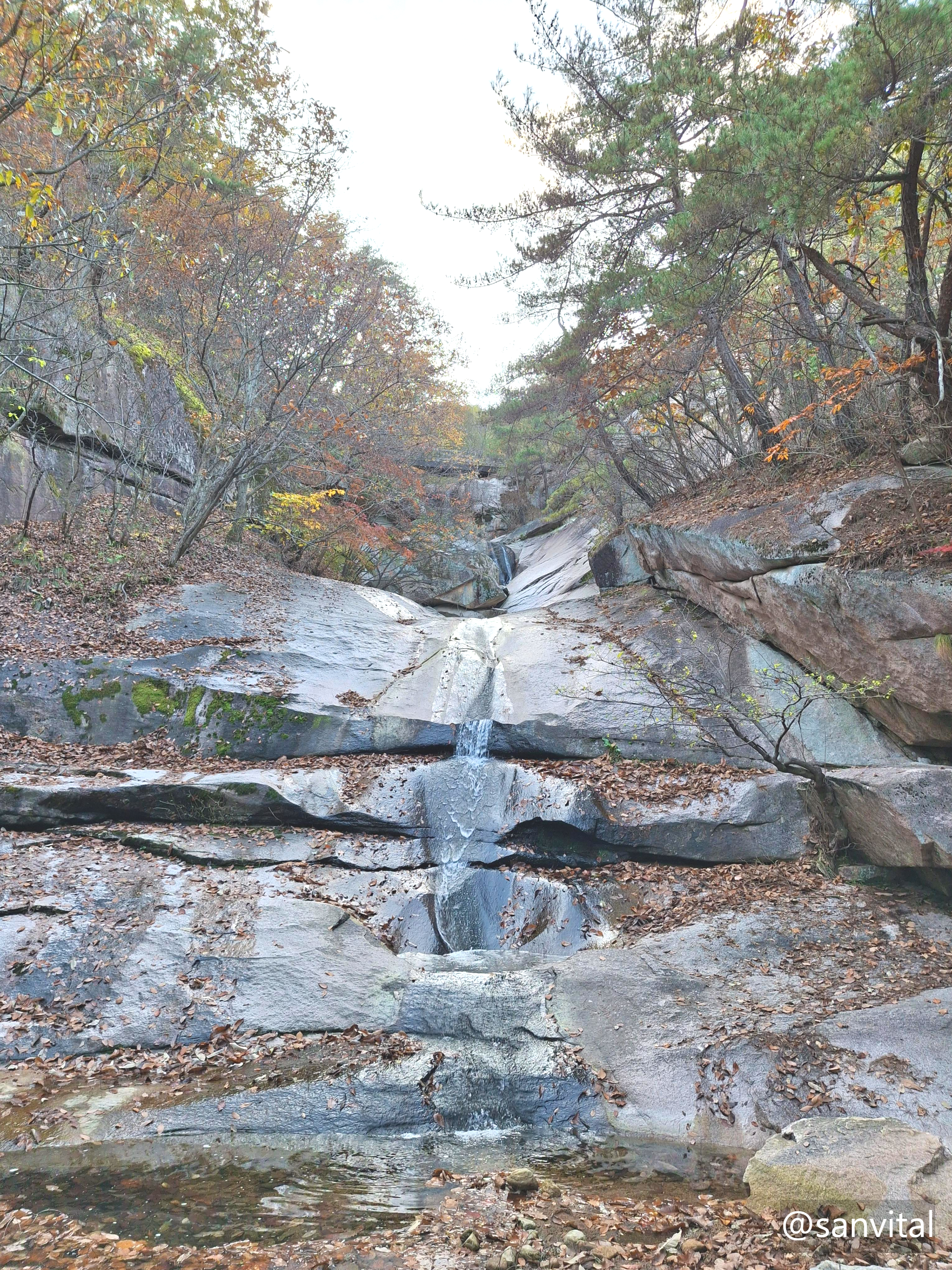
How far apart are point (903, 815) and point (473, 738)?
6234 mm

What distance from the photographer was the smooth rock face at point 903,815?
7.48m

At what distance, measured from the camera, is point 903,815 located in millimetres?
7707

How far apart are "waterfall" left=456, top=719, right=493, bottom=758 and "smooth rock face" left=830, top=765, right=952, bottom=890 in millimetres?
5315

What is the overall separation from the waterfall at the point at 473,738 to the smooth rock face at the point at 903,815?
5.31 m

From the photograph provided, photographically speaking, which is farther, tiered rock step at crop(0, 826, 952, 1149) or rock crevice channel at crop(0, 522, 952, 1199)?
rock crevice channel at crop(0, 522, 952, 1199)

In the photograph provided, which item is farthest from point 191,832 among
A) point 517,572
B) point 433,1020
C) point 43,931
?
point 517,572

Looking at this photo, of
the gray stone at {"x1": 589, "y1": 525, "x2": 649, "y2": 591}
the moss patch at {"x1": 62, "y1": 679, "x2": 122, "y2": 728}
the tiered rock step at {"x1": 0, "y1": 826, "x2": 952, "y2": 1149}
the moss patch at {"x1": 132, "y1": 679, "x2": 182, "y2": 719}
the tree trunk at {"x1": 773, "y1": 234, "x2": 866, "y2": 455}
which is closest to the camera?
the tiered rock step at {"x1": 0, "y1": 826, "x2": 952, "y2": 1149}

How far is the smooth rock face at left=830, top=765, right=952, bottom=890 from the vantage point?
24.6 ft

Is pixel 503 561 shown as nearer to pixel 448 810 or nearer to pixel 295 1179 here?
pixel 448 810

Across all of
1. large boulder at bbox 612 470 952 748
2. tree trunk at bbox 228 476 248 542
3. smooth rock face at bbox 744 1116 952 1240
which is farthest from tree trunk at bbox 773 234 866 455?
tree trunk at bbox 228 476 248 542

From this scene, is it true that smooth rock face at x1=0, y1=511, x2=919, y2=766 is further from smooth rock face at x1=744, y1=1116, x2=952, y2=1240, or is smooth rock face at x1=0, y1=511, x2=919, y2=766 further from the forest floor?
smooth rock face at x1=744, y1=1116, x2=952, y2=1240

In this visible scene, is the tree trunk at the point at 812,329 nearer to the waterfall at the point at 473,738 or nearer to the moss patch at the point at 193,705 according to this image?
the waterfall at the point at 473,738

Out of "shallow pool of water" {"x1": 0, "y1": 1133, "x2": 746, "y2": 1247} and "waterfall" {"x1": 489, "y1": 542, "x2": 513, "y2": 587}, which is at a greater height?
"waterfall" {"x1": 489, "y1": 542, "x2": 513, "y2": 587}

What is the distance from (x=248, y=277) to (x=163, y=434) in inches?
197
